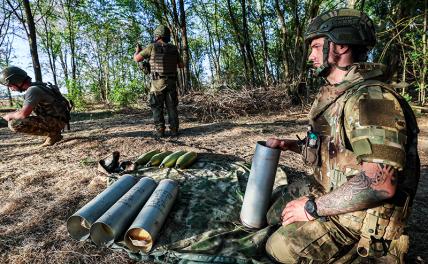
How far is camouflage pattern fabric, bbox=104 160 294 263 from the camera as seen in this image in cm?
228

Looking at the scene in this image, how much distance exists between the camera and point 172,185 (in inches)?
118

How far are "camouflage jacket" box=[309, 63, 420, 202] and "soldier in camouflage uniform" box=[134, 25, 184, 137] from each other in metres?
4.38

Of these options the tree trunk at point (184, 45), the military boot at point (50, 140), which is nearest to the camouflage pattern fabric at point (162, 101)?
the military boot at point (50, 140)

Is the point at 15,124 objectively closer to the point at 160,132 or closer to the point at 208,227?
the point at 160,132

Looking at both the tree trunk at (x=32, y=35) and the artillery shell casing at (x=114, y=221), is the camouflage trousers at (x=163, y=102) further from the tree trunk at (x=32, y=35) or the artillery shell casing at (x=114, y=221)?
the tree trunk at (x=32, y=35)

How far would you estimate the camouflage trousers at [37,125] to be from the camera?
5.02 metres

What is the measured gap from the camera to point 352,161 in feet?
5.98

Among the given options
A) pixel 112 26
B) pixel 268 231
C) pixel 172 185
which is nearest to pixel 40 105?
pixel 172 185

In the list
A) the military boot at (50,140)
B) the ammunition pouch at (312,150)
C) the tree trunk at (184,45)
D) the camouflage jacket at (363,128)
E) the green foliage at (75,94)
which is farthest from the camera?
the green foliage at (75,94)

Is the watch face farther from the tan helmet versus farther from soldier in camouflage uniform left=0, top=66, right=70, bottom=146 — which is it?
soldier in camouflage uniform left=0, top=66, right=70, bottom=146

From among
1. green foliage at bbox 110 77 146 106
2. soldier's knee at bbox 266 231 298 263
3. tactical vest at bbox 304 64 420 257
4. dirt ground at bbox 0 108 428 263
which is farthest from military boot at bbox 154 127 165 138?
green foliage at bbox 110 77 146 106

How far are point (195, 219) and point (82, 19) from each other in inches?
905

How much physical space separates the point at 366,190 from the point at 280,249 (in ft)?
2.62

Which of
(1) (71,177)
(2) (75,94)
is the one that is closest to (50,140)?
(1) (71,177)
